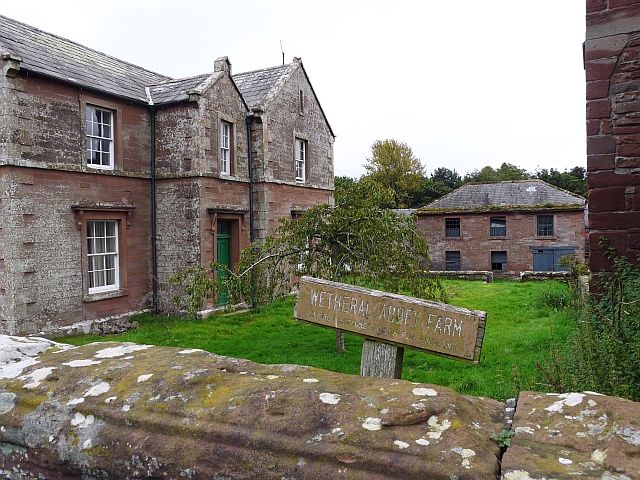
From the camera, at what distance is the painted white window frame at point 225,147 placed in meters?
17.4

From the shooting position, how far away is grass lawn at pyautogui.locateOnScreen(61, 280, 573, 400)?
8461mm

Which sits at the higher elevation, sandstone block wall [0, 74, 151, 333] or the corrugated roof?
the corrugated roof

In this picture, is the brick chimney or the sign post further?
the brick chimney

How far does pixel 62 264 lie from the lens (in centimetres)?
1370

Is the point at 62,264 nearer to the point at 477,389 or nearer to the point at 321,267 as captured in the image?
the point at 321,267

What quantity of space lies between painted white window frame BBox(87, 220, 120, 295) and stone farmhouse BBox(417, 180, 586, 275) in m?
24.4

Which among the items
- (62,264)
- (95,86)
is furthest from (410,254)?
(95,86)

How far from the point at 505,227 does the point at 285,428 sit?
34.8 metres

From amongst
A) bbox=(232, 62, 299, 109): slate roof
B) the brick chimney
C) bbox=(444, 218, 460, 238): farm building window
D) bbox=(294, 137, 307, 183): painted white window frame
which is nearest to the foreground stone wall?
the brick chimney

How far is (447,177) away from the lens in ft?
220

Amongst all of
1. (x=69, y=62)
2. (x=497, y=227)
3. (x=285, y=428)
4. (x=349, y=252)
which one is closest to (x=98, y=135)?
(x=69, y=62)

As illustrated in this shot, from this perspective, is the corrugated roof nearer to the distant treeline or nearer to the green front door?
the green front door

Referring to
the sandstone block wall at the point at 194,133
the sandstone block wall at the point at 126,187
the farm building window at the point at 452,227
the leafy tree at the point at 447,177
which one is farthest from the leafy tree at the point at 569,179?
the sandstone block wall at the point at 194,133

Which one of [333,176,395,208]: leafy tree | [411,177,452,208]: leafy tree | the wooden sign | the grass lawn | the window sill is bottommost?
the grass lawn
